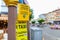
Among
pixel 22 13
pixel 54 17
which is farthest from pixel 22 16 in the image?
pixel 54 17

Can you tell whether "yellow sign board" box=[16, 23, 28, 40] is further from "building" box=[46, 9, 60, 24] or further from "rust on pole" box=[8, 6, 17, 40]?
"building" box=[46, 9, 60, 24]

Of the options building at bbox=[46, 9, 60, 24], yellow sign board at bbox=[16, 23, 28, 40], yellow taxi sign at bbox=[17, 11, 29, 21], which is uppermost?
yellow taxi sign at bbox=[17, 11, 29, 21]

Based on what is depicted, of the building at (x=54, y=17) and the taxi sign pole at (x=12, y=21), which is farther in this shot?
the building at (x=54, y=17)

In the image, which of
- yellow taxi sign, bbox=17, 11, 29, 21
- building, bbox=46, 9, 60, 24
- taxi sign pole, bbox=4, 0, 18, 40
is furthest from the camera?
building, bbox=46, 9, 60, 24

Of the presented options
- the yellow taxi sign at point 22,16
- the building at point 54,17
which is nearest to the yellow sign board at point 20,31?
the yellow taxi sign at point 22,16

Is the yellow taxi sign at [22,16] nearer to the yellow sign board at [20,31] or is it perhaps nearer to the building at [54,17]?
the yellow sign board at [20,31]

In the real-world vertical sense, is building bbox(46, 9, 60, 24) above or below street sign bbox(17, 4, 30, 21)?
below

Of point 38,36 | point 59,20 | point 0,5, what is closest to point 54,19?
point 59,20

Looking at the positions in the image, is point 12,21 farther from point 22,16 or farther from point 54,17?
point 54,17

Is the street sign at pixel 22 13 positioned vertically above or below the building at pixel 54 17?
above

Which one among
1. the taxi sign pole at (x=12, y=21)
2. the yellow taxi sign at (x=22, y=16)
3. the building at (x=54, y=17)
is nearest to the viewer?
the taxi sign pole at (x=12, y=21)

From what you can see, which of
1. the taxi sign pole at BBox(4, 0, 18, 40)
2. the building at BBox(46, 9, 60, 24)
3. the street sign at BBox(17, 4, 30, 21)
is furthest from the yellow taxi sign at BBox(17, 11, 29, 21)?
the building at BBox(46, 9, 60, 24)

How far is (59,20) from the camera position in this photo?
6919cm

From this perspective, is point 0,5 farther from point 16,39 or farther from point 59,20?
point 59,20
